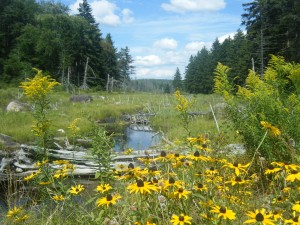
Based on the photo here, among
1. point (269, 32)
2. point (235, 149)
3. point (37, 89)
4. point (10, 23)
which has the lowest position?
point (235, 149)

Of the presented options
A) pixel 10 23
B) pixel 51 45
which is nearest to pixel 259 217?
pixel 51 45

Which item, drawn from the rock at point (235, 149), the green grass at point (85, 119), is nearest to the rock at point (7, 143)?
the green grass at point (85, 119)

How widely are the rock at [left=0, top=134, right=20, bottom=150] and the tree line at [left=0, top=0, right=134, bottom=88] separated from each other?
73.9 feet

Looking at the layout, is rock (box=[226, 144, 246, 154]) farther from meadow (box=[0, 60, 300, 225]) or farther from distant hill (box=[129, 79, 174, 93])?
distant hill (box=[129, 79, 174, 93])

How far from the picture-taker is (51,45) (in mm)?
38500

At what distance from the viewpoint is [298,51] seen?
2209 cm

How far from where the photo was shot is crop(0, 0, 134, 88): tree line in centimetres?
3784

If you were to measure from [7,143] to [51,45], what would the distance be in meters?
27.9

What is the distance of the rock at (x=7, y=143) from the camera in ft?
39.8

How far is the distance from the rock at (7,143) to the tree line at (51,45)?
22511mm

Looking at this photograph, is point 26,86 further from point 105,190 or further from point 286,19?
point 286,19

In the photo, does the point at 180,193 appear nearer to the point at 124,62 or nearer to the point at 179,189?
the point at 179,189

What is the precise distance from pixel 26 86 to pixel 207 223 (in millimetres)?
3053

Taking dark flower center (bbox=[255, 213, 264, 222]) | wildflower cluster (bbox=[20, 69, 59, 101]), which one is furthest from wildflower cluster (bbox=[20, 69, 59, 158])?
dark flower center (bbox=[255, 213, 264, 222])
